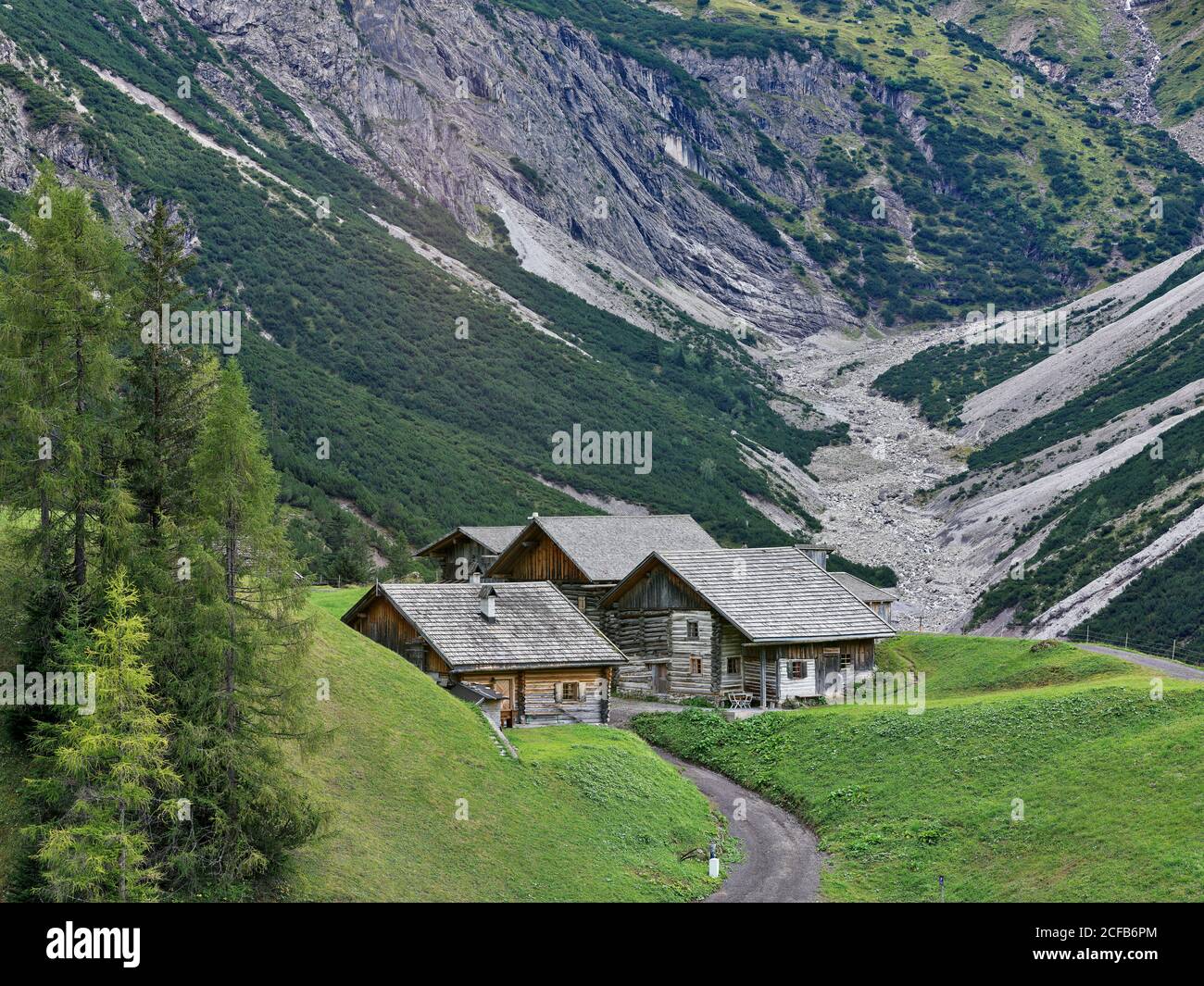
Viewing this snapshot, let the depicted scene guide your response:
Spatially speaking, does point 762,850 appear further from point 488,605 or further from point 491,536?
point 491,536

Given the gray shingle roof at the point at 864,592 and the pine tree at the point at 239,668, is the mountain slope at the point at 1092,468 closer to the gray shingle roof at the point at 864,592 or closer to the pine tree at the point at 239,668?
the gray shingle roof at the point at 864,592

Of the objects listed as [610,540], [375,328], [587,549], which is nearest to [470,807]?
[587,549]

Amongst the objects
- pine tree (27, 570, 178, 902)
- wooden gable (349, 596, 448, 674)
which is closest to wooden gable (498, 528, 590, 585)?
wooden gable (349, 596, 448, 674)

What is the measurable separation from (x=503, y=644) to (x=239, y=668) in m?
16.4

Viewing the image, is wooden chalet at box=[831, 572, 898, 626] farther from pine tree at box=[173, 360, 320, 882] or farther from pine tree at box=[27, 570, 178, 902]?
pine tree at box=[27, 570, 178, 902]

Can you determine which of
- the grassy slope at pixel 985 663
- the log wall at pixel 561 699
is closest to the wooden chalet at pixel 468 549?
the grassy slope at pixel 985 663

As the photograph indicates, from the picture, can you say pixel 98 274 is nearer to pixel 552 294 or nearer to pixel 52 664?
pixel 52 664

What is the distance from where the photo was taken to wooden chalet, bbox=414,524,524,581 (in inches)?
2557

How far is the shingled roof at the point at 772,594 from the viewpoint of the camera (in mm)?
49438

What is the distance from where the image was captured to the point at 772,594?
51312 mm

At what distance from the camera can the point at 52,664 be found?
2572cm

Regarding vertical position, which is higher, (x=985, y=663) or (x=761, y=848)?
(x=985, y=663)

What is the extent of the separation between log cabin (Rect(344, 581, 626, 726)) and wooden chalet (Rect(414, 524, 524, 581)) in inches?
755
